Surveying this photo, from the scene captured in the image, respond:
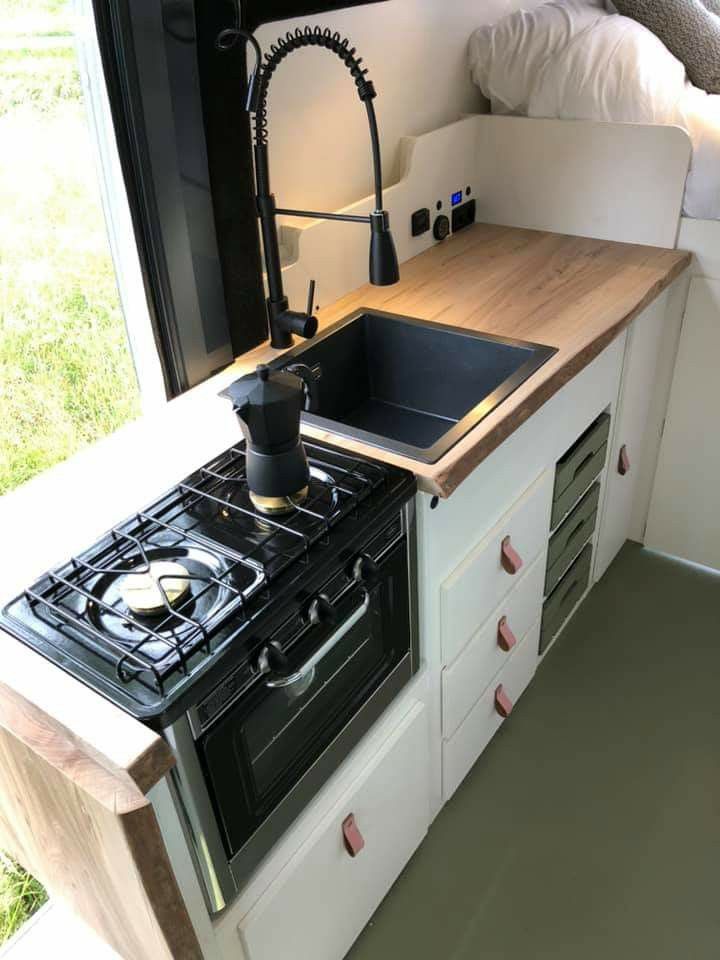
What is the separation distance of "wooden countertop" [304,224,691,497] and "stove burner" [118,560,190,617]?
398 millimetres

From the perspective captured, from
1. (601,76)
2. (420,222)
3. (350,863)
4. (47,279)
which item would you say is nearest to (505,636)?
(350,863)

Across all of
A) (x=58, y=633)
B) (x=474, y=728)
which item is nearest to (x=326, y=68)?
(x=58, y=633)

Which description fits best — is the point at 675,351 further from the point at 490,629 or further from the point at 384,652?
the point at 384,652

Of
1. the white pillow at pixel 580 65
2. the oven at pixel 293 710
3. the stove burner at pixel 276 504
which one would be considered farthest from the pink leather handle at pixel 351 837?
the white pillow at pixel 580 65

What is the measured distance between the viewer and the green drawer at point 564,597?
194 cm

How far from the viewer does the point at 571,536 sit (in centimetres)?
193

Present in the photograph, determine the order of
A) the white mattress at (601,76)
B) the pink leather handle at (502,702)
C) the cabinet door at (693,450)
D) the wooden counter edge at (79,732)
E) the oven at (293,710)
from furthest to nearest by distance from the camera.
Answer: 1. the cabinet door at (693,450)
2. the white mattress at (601,76)
3. the pink leather handle at (502,702)
4. the oven at (293,710)
5. the wooden counter edge at (79,732)

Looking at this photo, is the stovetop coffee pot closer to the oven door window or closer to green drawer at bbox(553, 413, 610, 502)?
the oven door window

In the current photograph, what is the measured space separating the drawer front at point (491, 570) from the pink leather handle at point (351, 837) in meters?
0.33

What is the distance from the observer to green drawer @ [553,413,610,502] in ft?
5.65

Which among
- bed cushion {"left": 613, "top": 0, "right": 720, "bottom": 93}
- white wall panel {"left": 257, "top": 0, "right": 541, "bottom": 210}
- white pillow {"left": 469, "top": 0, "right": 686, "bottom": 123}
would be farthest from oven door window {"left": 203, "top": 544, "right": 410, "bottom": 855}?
bed cushion {"left": 613, "top": 0, "right": 720, "bottom": 93}

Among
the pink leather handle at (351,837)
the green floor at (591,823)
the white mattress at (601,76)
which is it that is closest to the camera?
the pink leather handle at (351,837)

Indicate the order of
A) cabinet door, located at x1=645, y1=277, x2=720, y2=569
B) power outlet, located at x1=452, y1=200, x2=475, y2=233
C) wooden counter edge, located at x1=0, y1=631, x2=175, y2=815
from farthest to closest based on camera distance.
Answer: power outlet, located at x1=452, y1=200, x2=475, y2=233 → cabinet door, located at x1=645, y1=277, x2=720, y2=569 → wooden counter edge, located at x1=0, y1=631, x2=175, y2=815

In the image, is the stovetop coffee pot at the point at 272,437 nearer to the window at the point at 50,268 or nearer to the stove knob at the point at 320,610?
the stove knob at the point at 320,610
